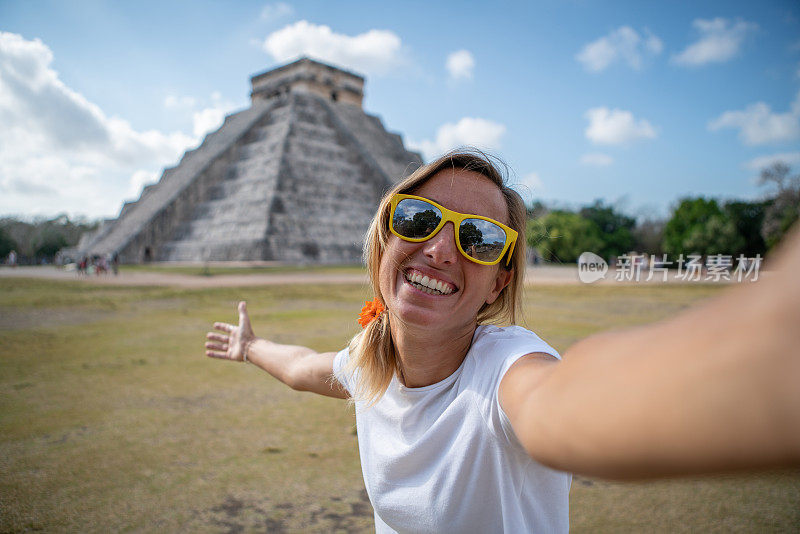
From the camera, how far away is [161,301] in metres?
9.52

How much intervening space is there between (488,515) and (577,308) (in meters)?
9.61

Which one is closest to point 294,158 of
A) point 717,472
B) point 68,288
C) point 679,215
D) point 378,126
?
point 378,126

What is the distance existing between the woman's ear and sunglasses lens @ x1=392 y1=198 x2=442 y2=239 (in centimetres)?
30

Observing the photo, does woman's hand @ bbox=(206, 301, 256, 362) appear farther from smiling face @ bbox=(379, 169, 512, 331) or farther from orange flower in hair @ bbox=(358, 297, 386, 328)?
smiling face @ bbox=(379, 169, 512, 331)

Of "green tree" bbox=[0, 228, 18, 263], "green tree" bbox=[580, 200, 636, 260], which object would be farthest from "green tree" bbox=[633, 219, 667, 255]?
"green tree" bbox=[0, 228, 18, 263]

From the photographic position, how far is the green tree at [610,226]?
3269cm

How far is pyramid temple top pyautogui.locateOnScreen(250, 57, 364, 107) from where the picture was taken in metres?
34.3

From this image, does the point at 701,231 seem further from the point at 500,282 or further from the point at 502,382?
the point at 502,382

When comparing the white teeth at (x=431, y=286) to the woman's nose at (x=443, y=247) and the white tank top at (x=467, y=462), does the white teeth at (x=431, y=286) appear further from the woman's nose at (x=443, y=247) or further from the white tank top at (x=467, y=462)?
the white tank top at (x=467, y=462)

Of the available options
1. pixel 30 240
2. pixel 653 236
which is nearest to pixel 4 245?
pixel 30 240

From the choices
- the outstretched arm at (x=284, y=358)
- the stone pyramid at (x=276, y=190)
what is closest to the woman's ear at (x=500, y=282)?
the outstretched arm at (x=284, y=358)

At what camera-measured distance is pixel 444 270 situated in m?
1.24

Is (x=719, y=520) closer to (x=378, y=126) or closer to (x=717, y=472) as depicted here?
(x=717, y=472)

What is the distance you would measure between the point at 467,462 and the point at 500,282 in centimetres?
56
